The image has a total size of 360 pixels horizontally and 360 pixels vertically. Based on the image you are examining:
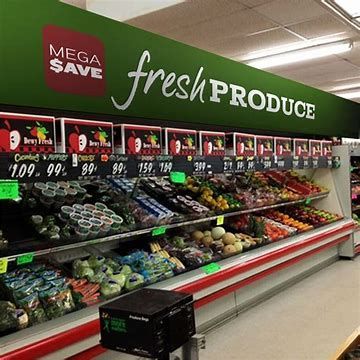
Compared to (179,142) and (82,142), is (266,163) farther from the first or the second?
(82,142)

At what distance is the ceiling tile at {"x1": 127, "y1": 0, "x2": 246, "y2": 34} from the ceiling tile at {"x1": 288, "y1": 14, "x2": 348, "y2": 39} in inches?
46.3

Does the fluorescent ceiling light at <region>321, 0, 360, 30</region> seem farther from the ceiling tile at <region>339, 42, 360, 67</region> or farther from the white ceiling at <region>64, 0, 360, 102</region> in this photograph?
the ceiling tile at <region>339, 42, 360, 67</region>

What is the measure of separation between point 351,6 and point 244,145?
2.28m

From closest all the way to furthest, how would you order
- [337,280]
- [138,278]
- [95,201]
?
[138,278]
[95,201]
[337,280]

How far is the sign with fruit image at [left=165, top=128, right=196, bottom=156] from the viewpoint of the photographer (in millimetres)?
3639

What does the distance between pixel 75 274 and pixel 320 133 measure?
449cm

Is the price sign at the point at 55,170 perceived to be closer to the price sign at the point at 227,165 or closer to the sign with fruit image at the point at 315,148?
the price sign at the point at 227,165

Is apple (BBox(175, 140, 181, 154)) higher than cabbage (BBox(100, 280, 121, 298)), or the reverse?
apple (BBox(175, 140, 181, 154))

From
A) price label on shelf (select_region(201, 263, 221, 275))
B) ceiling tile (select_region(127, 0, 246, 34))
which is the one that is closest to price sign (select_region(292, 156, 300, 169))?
ceiling tile (select_region(127, 0, 246, 34))

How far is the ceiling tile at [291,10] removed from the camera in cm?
513

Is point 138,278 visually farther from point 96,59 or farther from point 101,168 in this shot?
point 96,59

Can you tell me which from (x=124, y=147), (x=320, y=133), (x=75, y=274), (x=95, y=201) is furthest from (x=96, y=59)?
(x=320, y=133)

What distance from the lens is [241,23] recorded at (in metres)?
5.82

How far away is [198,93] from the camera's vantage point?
4082 mm
